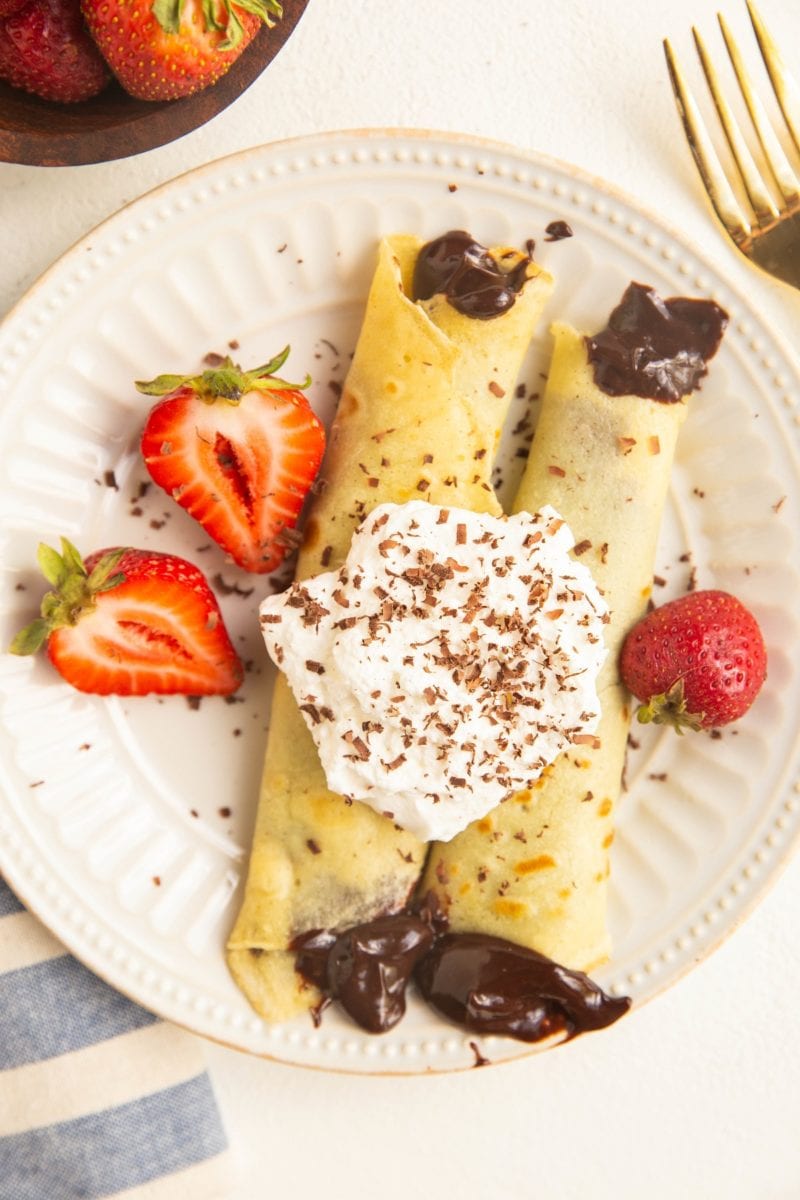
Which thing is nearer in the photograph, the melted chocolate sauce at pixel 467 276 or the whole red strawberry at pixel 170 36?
the whole red strawberry at pixel 170 36

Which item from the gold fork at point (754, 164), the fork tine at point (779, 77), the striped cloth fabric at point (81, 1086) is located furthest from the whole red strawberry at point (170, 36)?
the striped cloth fabric at point (81, 1086)

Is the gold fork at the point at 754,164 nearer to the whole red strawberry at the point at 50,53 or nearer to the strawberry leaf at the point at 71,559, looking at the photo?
the whole red strawberry at the point at 50,53

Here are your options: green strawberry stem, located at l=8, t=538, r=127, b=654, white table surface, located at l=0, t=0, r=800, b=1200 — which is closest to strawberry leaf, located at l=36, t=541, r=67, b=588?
green strawberry stem, located at l=8, t=538, r=127, b=654

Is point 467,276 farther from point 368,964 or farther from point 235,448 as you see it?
point 368,964

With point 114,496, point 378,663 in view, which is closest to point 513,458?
point 378,663

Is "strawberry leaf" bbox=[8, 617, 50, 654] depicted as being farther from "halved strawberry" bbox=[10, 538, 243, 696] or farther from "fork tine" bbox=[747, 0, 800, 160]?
"fork tine" bbox=[747, 0, 800, 160]

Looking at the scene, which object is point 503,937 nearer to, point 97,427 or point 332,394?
point 332,394

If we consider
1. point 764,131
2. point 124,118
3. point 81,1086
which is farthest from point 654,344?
point 81,1086
